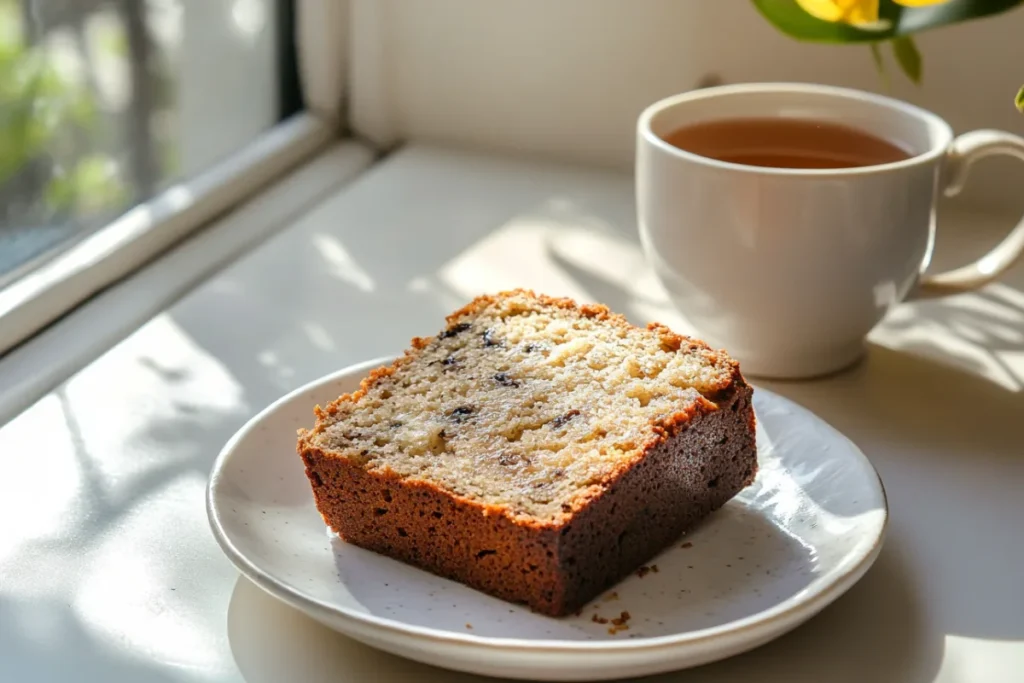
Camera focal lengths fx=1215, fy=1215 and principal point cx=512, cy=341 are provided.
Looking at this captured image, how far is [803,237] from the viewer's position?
0.86 m

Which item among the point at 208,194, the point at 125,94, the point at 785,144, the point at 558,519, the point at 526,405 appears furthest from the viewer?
the point at 125,94

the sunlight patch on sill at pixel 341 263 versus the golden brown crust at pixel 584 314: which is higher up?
the golden brown crust at pixel 584 314

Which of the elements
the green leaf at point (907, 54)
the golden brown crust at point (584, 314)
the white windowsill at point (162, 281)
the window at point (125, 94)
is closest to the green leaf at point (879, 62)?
the green leaf at point (907, 54)

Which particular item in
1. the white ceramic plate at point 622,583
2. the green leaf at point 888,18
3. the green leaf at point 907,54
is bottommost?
the white ceramic plate at point 622,583

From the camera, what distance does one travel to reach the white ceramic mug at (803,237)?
2.81 ft

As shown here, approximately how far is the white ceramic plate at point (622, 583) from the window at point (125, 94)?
68 centimetres

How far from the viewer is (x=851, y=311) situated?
0.90 m

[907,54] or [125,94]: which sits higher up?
[907,54]

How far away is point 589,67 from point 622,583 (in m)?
0.84

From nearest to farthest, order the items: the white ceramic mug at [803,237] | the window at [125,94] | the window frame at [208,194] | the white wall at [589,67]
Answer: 1. the white ceramic mug at [803,237]
2. the window frame at [208,194]
3. the white wall at [589,67]
4. the window at [125,94]

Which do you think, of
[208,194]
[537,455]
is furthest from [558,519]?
[208,194]

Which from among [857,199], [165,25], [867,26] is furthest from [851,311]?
[165,25]

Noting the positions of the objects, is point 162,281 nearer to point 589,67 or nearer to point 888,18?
point 589,67

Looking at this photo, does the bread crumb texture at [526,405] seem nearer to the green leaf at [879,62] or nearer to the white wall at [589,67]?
the green leaf at [879,62]
